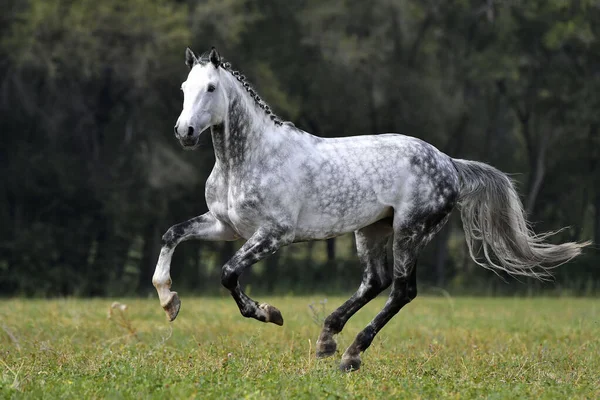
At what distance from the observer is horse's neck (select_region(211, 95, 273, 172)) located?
8.95 m

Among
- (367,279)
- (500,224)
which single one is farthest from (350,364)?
(500,224)

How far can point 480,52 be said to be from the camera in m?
32.1

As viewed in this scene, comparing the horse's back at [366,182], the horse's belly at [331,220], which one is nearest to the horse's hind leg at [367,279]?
the horse's back at [366,182]

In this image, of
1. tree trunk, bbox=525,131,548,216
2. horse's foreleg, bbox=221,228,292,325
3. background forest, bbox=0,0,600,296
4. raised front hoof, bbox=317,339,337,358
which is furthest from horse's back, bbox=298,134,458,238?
tree trunk, bbox=525,131,548,216

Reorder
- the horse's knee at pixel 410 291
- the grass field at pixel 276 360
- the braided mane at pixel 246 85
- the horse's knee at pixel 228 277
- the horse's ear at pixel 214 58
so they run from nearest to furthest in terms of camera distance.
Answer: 1. the grass field at pixel 276 360
2. the horse's knee at pixel 228 277
3. the horse's ear at pixel 214 58
4. the braided mane at pixel 246 85
5. the horse's knee at pixel 410 291

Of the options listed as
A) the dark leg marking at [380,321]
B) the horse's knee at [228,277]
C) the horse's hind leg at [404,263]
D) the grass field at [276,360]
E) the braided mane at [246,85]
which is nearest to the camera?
the grass field at [276,360]

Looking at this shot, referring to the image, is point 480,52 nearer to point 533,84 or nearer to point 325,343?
point 533,84

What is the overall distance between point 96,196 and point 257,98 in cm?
1950

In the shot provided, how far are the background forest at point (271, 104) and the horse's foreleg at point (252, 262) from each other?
1818 cm

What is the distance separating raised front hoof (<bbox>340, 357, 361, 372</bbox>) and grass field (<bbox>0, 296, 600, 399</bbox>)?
0.41 feet

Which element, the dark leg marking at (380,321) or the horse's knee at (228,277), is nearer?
the horse's knee at (228,277)

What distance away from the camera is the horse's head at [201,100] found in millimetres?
8273

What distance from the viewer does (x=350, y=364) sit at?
9.10 meters

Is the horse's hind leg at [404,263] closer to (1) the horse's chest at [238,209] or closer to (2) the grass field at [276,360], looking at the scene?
(2) the grass field at [276,360]
